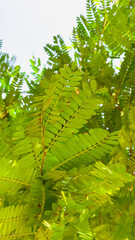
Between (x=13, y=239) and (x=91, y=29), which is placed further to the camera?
(x=91, y=29)

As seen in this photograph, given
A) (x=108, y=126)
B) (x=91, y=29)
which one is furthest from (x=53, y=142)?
(x=91, y=29)

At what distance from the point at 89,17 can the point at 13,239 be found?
0.93 m

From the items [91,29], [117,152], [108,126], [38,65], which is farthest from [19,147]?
[38,65]

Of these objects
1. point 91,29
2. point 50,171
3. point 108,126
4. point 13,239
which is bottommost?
point 13,239

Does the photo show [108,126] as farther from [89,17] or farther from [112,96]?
[89,17]

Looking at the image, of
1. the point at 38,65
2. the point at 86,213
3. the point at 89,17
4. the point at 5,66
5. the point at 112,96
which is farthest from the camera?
the point at 38,65

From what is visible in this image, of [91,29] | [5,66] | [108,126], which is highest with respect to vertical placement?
[91,29]

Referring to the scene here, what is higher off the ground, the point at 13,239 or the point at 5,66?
the point at 5,66

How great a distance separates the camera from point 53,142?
1.35 ft

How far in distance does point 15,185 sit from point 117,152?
35cm

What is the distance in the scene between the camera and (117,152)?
0.68 meters

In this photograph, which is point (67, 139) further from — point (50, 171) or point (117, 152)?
point (117, 152)

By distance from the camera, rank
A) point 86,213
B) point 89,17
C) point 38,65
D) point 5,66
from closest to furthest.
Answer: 1. point 86,213
2. point 89,17
3. point 5,66
4. point 38,65

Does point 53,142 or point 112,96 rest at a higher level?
point 112,96
